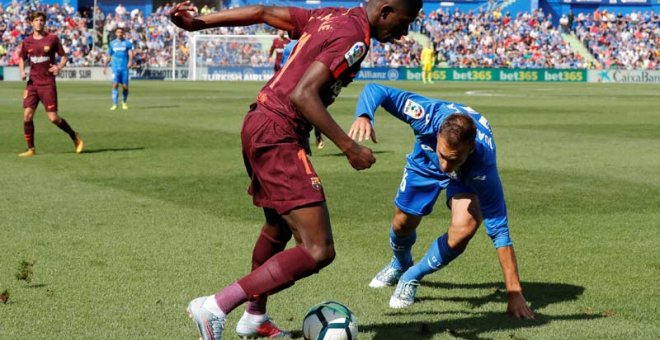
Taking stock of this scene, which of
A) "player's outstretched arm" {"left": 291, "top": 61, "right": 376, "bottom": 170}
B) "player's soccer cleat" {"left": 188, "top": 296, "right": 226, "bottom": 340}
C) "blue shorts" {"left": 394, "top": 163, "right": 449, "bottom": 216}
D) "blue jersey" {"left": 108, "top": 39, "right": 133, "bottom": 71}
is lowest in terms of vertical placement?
"blue jersey" {"left": 108, "top": 39, "right": 133, "bottom": 71}

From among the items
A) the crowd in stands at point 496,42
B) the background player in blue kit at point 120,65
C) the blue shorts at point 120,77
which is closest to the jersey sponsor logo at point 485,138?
the background player in blue kit at point 120,65

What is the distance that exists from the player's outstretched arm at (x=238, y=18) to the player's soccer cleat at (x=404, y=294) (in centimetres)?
202

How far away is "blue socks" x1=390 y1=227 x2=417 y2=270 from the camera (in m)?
7.27

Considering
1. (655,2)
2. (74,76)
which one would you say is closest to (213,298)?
(74,76)

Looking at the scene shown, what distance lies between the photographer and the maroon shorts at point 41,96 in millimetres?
16922

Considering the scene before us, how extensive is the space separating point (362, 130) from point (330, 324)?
1088mm

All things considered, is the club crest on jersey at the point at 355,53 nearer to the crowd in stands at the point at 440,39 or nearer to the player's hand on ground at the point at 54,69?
the player's hand on ground at the point at 54,69

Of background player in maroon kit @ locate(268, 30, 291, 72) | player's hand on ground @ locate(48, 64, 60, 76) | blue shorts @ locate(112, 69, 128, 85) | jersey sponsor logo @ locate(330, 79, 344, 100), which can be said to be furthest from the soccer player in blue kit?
blue shorts @ locate(112, 69, 128, 85)

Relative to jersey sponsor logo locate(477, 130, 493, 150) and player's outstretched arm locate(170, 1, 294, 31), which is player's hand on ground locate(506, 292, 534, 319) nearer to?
jersey sponsor logo locate(477, 130, 493, 150)

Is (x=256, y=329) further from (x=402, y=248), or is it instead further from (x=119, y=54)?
(x=119, y=54)

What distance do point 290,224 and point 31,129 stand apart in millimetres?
12816

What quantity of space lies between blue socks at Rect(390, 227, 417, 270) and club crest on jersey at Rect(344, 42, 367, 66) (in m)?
2.50

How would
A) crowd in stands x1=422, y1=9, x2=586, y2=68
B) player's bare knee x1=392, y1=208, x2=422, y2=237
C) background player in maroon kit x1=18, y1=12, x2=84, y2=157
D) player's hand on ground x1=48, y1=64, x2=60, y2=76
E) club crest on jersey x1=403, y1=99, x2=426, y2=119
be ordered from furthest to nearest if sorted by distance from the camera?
crowd in stands x1=422, y1=9, x2=586, y2=68, background player in maroon kit x1=18, y1=12, x2=84, y2=157, player's hand on ground x1=48, y1=64, x2=60, y2=76, player's bare knee x1=392, y1=208, x2=422, y2=237, club crest on jersey x1=403, y1=99, x2=426, y2=119

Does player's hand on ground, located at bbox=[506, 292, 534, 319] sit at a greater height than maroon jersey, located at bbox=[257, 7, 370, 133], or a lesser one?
lesser
